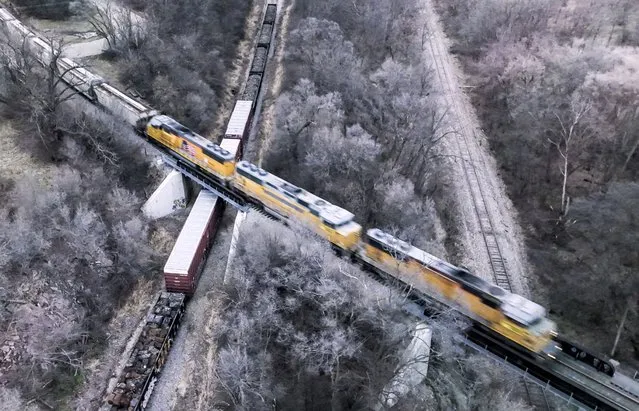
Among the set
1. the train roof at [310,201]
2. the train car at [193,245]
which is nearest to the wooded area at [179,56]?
the train car at [193,245]

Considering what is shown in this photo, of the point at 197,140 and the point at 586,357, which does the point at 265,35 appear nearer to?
the point at 197,140

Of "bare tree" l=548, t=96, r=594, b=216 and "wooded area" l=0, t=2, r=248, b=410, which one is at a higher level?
"bare tree" l=548, t=96, r=594, b=216

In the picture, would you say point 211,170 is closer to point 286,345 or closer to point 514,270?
point 286,345

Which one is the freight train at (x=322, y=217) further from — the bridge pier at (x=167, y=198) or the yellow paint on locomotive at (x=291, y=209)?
the bridge pier at (x=167, y=198)

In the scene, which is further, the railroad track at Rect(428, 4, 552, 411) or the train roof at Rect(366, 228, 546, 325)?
the railroad track at Rect(428, 4, 552, 411)

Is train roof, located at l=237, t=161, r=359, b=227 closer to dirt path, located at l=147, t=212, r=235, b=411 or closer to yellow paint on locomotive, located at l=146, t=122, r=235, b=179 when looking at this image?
yellow paint on locomotive, located at l=146, t=122, r=235, b=179

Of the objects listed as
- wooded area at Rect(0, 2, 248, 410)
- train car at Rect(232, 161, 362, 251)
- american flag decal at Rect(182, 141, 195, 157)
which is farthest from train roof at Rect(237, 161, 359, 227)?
wooded area at Rect(0, 2, 248, 410)
